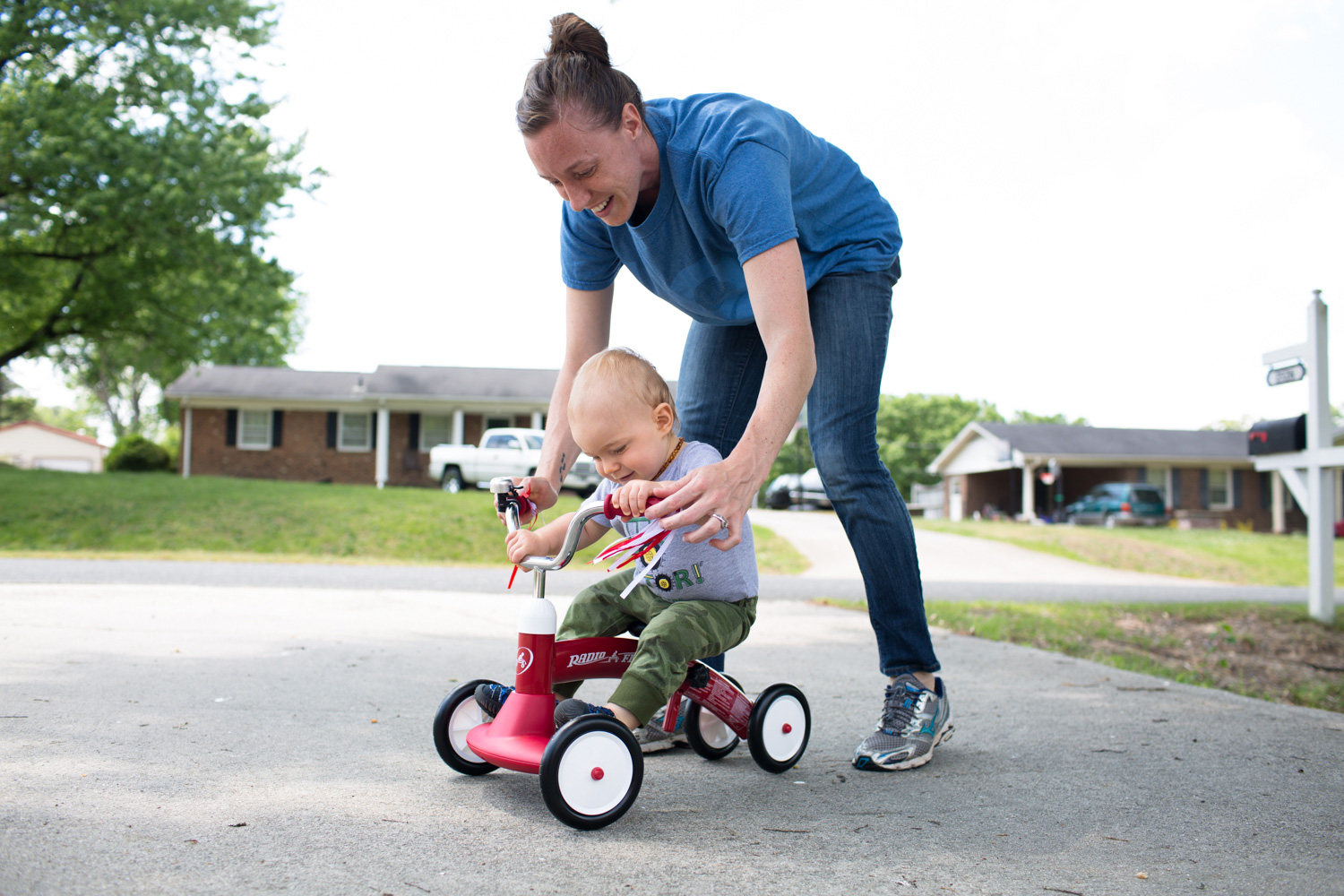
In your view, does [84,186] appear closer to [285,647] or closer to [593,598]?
[285,647]

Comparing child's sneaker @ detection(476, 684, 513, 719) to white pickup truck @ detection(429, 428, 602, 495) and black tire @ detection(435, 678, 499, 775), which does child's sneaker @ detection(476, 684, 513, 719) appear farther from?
white pickup truck @ detection(429, 428, 602, 495)

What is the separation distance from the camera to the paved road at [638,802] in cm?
157

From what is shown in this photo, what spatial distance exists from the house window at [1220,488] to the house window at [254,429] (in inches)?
1303

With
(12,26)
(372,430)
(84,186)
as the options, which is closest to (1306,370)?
(84,186)

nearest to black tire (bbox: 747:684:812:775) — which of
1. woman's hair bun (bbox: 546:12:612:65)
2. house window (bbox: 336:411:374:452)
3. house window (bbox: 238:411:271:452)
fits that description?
woman's hair bun (bbox: 546:12:612:65)

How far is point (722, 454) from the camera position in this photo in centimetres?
276

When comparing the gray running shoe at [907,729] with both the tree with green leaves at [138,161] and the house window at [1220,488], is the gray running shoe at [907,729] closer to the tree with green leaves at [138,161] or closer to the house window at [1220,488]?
the tree with green leaves at [138,161]

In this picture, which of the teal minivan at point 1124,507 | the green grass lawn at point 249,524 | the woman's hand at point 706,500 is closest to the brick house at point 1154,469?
the teal minivan at point 1124,507

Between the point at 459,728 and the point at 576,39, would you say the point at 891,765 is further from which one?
the point at 576,39

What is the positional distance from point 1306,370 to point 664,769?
649 cm

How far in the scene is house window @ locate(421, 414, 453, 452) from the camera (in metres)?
28.2

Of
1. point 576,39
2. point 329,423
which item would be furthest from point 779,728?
point 329,423

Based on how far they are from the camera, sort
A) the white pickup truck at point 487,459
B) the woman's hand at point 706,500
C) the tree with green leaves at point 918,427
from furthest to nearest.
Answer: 1. the tree with green leaves at point 918,427
2. the white pickup truck at point 487,459
3. the woman's hand at point 706,500

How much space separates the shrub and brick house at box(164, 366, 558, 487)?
0.65 m
